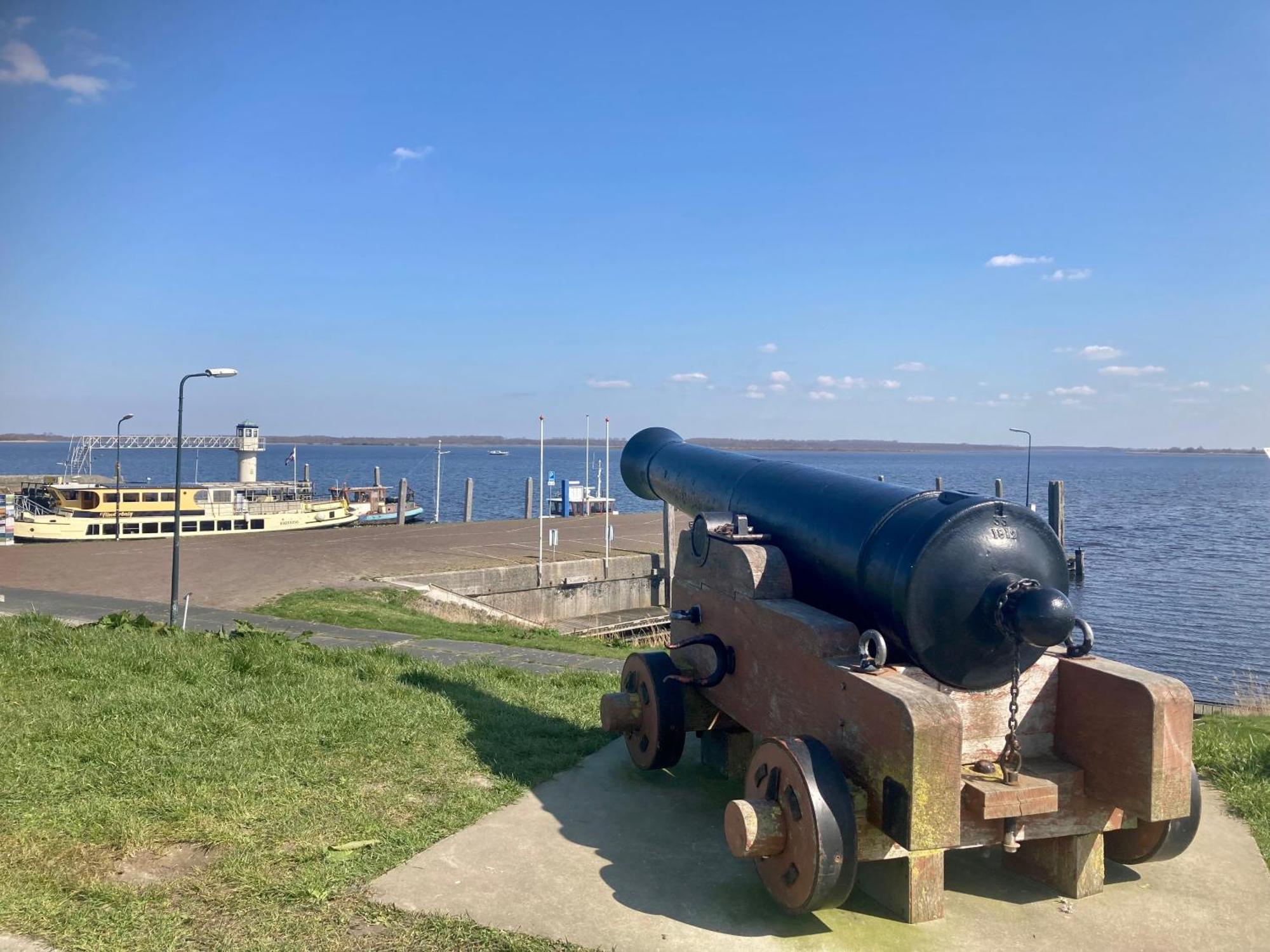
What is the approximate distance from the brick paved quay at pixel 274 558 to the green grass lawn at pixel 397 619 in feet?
2.96

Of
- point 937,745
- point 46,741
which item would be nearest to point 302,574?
point 46,741

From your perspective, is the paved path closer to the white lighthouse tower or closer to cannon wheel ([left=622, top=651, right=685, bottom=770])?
cannon wheel ([left=622, top=651, right=685, bottom=770])

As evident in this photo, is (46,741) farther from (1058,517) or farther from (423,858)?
(1058,517)

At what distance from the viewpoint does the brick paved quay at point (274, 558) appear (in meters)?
19.3

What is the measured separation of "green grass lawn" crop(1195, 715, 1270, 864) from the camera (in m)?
5.50

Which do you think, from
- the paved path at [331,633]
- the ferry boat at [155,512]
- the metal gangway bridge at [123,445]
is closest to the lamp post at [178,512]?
the paved path at [331,633]

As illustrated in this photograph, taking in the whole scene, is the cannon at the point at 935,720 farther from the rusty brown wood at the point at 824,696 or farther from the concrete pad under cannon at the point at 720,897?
the concrete pad under cannon at the point at 720,897

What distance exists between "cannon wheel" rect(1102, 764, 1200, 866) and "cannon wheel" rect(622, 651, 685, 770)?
7.37 ft

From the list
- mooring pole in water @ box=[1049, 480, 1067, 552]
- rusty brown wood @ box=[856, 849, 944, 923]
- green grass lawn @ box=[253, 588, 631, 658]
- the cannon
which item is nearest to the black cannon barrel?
the cannon

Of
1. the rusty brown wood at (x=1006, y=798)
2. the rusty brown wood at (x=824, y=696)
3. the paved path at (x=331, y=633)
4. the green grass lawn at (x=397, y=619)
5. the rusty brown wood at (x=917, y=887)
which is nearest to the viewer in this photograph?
the rusty brown wood at (x=824, y=696)

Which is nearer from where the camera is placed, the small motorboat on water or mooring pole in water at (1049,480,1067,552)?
mooring pole in water at (1049,480,1067,552)

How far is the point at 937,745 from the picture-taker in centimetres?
376

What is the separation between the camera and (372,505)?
52156mm

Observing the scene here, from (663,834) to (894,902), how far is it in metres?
1.26
